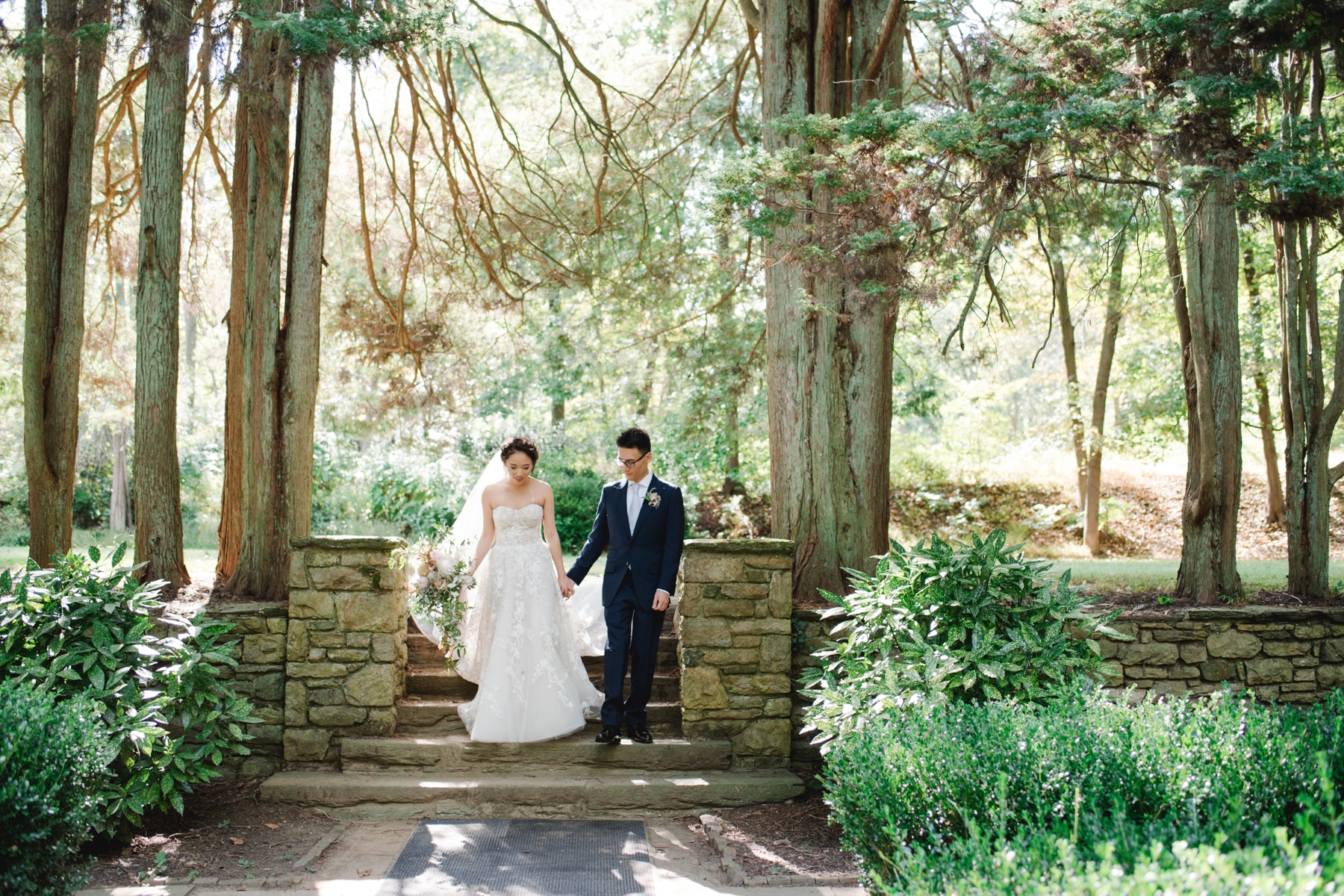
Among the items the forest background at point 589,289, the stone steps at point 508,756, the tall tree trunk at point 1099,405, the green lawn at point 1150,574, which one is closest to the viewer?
the stone steps at point 508,756

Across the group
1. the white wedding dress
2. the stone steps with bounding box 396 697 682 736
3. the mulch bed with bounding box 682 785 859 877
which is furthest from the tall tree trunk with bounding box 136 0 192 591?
the mulch bed with bounding box 682 785 859 877

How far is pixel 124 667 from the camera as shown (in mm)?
4801

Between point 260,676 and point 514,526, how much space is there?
1656 mm

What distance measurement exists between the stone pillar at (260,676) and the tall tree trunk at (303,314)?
0.77m

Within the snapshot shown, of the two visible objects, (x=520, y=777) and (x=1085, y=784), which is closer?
(x=1085, y=784)

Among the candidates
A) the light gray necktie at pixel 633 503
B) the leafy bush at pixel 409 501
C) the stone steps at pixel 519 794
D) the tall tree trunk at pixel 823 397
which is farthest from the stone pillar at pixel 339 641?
the leafy bush at pixel 409 501

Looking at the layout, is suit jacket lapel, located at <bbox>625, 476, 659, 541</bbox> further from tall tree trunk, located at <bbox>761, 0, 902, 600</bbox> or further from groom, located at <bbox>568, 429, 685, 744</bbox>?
tall tree trunk, located at <bbox>761, 0, 902, 600</bbox>

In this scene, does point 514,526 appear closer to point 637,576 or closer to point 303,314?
point 637,576

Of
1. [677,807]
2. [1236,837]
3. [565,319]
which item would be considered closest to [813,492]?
[677,807]

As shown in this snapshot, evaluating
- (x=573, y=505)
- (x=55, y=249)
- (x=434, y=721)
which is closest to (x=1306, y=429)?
(x=434, y=721)

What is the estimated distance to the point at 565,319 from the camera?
15508 mm

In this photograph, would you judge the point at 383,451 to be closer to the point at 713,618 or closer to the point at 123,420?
the point at 123,420

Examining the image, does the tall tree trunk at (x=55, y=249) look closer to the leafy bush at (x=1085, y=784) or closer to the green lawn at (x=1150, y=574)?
the leafy bush at (x=1085, y=784)

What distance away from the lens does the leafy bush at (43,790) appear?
3072 millimetres
